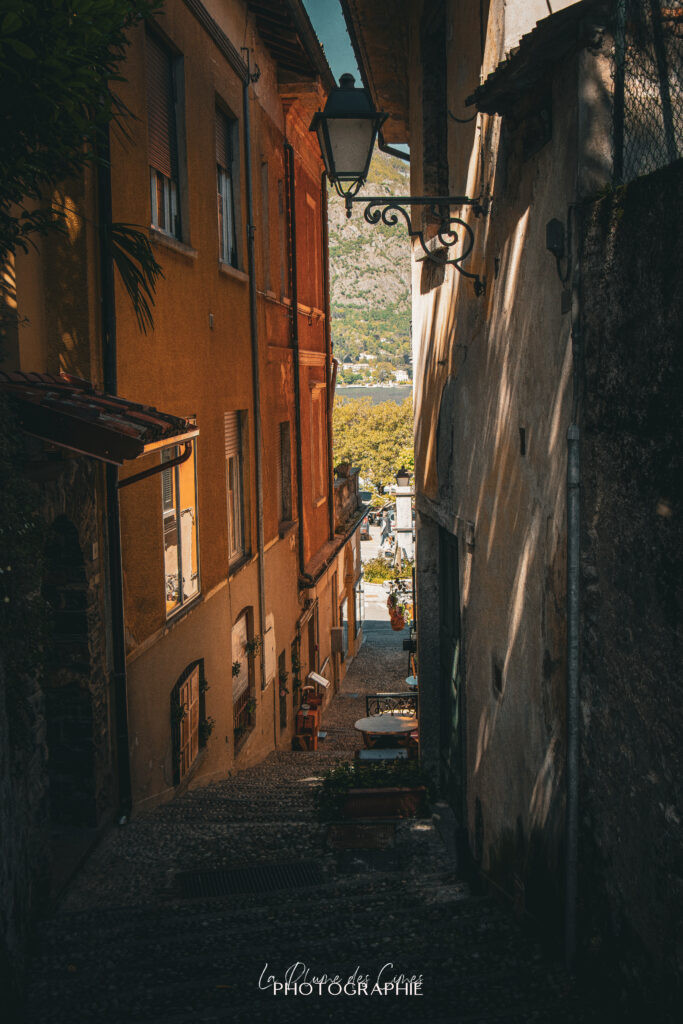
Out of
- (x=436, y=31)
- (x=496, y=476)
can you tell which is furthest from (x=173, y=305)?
(x=496, y=476)

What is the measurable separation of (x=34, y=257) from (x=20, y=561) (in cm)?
285

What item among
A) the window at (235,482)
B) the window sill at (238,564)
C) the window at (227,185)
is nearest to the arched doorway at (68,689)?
the window sill at (238,564)

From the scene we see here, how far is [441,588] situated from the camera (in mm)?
9203

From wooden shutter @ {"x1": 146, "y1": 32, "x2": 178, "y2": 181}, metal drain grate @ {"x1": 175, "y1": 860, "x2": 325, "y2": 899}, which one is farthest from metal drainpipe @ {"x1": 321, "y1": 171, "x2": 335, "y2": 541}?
metal drain grate @ {"x1": 175, "y1": 860, "x2": 325, "y2": 899}

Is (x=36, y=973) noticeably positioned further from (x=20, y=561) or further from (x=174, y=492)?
(x=174, y=492)

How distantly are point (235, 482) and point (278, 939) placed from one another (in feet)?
24.7

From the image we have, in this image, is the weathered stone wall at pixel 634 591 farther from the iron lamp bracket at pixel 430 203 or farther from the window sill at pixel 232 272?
the window sill at pixel 232 272

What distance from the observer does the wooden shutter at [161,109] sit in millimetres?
8555

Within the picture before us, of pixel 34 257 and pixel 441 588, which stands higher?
pixel 34 257

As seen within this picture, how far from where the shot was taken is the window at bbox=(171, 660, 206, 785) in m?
8.75

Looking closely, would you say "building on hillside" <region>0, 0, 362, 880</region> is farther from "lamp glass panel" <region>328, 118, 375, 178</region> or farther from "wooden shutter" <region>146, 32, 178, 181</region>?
"lamp glass panel" <region>328, 118, 375, 178</region>

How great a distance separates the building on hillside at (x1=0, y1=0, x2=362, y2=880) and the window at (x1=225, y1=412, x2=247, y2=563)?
0.13ft

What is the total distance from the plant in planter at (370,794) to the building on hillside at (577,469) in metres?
1.23

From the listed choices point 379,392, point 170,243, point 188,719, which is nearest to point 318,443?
point 188,719
